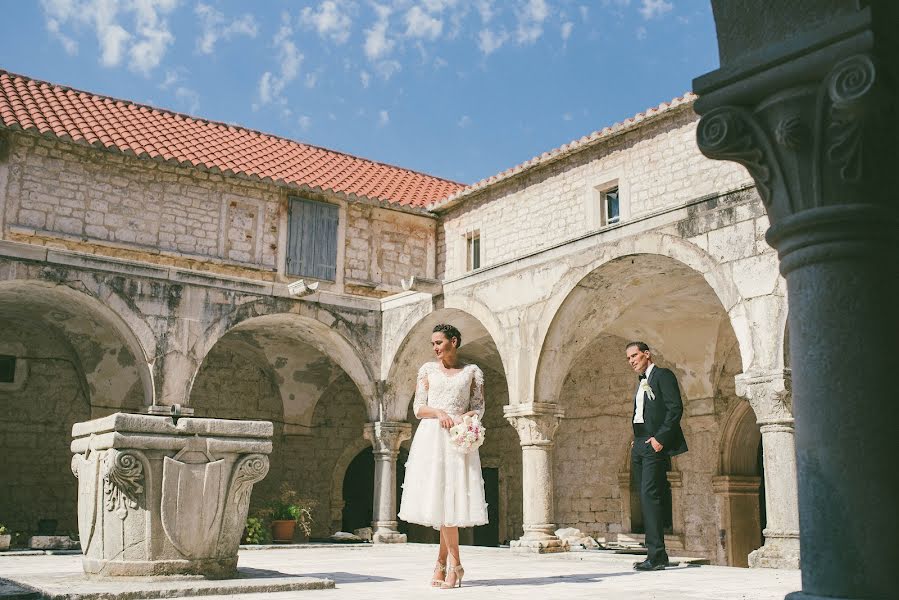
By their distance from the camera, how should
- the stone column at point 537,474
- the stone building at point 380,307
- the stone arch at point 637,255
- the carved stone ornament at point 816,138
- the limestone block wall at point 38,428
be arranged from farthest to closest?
1. the limestone block wall at point 38,428
2. the stone building at point 380,307
3. the stone column at point 537,474
4. the stone arch at point 637,255
5. the carved stone ornament at point 816,138

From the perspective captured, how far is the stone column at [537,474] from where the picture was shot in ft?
36.3

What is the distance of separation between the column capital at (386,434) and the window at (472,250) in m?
4.64

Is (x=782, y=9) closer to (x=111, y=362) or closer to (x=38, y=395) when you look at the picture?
(x=111, y=362)

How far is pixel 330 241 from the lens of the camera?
1758cm

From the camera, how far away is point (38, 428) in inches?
595

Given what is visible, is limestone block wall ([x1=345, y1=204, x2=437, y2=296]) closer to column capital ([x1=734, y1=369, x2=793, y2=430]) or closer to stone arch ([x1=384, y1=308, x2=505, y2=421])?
stone arch ([x1=384, y1=308, x2=505, y2=421])

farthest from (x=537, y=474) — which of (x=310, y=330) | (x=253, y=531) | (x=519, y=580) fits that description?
(x=519, y=580)

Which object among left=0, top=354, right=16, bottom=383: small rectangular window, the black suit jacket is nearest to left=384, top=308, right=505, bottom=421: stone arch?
left=0, top=354, right=16, bottom=383: small rectangular window

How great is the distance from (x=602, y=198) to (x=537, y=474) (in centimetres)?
618

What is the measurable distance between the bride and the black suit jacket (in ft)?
5.71

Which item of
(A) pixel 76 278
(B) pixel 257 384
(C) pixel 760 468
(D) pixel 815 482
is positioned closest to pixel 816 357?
(D) pixel 815 482

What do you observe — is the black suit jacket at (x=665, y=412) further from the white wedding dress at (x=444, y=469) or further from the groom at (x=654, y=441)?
the white wedding dress at (x=444, y=469)

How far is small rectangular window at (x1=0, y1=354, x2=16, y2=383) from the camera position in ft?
49.4

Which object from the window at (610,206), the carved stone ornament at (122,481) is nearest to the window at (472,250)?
the window at (610,206)
